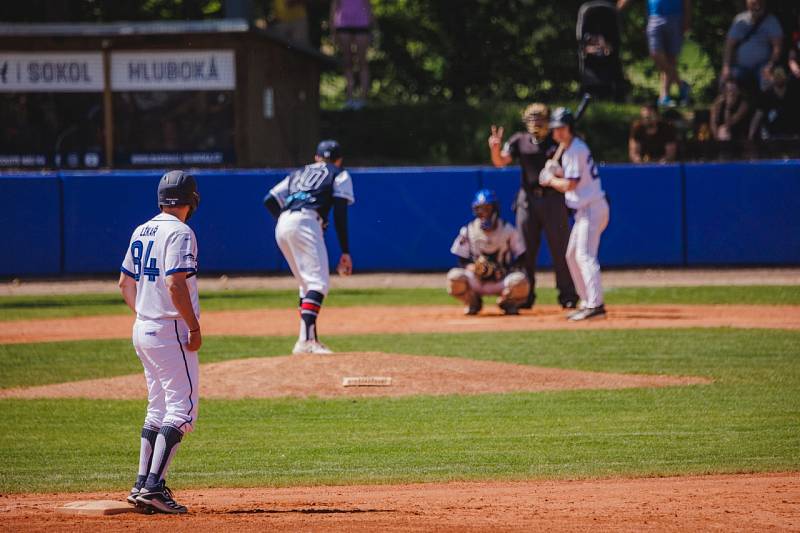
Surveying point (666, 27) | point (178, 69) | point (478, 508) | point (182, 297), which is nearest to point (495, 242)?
point (666, 27)

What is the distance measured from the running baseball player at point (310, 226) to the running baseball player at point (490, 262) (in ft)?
11.1

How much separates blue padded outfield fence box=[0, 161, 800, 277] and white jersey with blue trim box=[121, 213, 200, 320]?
1274cm

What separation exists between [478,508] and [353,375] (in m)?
4.16

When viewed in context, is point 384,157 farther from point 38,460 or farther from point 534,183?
point 38,460

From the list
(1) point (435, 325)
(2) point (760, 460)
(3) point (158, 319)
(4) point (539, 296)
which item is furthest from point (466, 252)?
(3) point (158, 319)

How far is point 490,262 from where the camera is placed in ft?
49.5

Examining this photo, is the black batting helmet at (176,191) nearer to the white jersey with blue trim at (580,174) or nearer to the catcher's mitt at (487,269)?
the white jersey with blue trim at (580,174)

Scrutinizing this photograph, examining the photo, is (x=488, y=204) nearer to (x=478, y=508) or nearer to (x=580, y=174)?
(x=580, y=174)

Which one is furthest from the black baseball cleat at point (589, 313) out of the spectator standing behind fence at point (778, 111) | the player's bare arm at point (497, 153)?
the spectator standing behind fence at point (778, 111)

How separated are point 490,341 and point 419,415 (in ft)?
11.6

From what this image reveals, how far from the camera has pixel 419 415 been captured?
9789 millimetres

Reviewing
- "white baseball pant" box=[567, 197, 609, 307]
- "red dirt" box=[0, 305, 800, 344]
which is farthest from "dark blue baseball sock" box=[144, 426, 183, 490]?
"white baseball pant" box=[567, 197, 609, 307]

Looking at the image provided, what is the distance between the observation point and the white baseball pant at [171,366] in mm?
6461

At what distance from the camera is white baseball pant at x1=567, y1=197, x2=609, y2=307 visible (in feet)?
45.4
